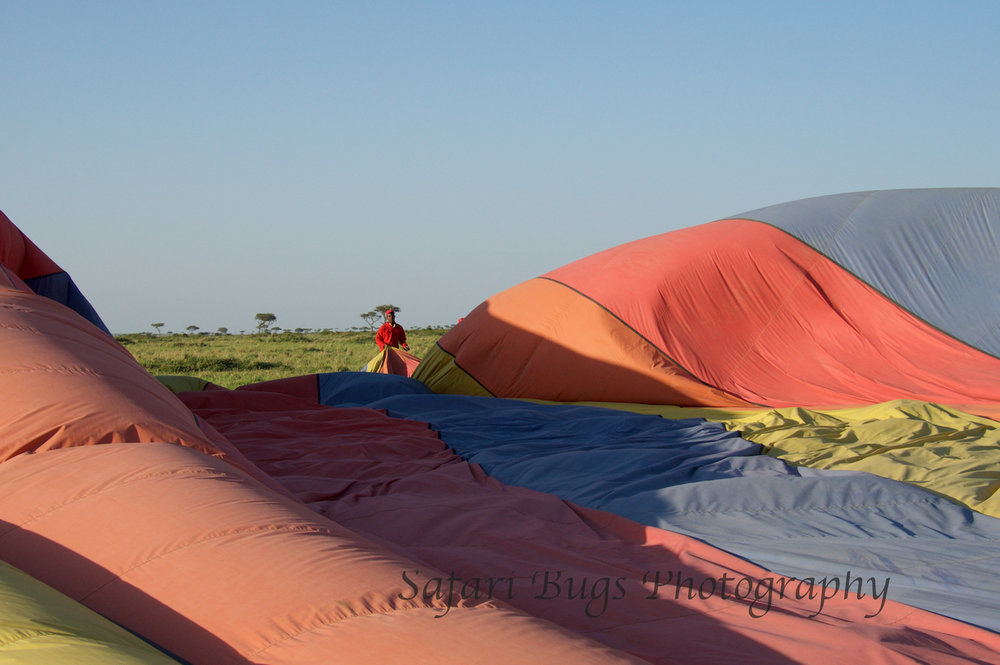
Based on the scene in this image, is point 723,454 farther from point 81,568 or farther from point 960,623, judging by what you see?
point 81,568

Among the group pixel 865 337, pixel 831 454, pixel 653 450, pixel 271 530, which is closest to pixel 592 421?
pixel 653 450

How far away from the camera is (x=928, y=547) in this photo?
2.36m

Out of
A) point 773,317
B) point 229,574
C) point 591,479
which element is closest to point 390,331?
point 773,317

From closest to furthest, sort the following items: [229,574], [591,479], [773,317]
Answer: [229,574] < [591,479] < [773,317]

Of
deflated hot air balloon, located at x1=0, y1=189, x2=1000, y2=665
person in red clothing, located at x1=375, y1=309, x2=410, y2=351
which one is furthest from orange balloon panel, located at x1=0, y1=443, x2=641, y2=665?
person in red clothing, located at x1=375, y1=309, x2=410, y2=351

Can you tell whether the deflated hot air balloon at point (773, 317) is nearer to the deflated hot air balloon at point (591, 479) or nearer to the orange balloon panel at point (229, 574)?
the deflated hot air balloon at point (591, 479)

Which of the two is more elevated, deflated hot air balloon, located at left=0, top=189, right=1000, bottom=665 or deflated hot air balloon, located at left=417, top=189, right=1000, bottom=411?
deflated hot air balloon, located at left=417, top=189, right=1000, bottom=411

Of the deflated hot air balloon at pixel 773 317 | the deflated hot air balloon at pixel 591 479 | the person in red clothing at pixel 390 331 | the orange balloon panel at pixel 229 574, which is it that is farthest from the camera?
the person in red clothing at pixel 390 331

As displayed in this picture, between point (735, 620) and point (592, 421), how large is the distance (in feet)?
9.37

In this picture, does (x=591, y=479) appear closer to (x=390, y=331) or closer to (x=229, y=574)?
(x=229, y=574)

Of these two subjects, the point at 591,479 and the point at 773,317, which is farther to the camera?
the point at 773,317

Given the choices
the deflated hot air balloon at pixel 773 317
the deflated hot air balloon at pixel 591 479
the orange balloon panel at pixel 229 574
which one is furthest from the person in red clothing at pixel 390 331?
the orange balloon panel at pixel 229 574

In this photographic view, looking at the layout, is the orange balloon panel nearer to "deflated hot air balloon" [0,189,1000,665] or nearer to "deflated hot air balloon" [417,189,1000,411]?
"deflated hot air balloon" [0,189,1000,665]

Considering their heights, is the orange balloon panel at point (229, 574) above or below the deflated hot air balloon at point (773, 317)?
below
